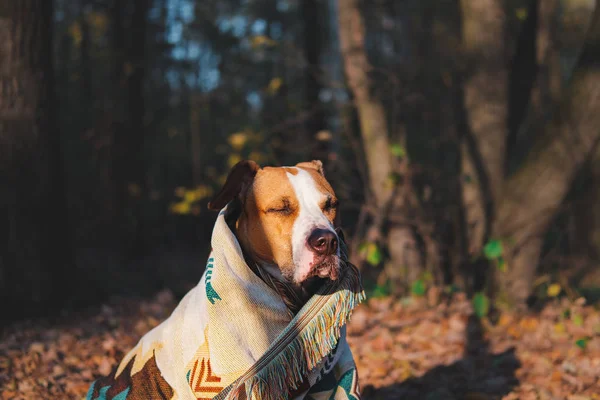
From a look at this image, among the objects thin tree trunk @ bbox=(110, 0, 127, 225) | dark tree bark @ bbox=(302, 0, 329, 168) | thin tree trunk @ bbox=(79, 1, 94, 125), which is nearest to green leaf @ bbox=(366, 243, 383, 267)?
dark tree bark @ bbox=(302, 0, 329, 168)

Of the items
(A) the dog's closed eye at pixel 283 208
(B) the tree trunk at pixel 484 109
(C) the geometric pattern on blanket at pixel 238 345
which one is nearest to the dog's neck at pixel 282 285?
(C) the geometric pattern on blanket at pixel 238 345

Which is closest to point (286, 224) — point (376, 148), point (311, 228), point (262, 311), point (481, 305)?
point (311, 228)

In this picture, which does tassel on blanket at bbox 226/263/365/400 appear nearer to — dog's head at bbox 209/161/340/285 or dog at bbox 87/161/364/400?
dog at bbox 87/161/364/400

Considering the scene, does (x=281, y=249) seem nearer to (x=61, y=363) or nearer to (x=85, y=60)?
(x=61, y=363)

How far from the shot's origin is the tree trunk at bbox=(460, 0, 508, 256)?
6.33 m

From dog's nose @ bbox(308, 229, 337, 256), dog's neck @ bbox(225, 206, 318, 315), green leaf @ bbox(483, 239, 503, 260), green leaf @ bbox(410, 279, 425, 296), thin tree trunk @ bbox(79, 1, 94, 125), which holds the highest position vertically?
thin tree trunk @ bbox(79, 1, 94, 125)

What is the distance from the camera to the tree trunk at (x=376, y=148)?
6.73 m

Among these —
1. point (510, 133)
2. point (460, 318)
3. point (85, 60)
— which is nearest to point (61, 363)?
Result: point (460, 318)

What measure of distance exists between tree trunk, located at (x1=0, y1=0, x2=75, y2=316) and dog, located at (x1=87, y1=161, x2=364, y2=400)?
2492mm

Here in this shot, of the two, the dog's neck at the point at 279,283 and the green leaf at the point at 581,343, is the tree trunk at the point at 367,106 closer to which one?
the green leaf at the point at 581,343

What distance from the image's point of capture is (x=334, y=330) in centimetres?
287

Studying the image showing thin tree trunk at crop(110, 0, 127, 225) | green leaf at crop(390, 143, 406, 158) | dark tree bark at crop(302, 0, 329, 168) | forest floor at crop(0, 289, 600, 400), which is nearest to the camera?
forest floor at crop(0, 289, 600, 400)

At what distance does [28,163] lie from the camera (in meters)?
5.36

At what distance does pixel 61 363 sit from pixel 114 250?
22.5 ft
